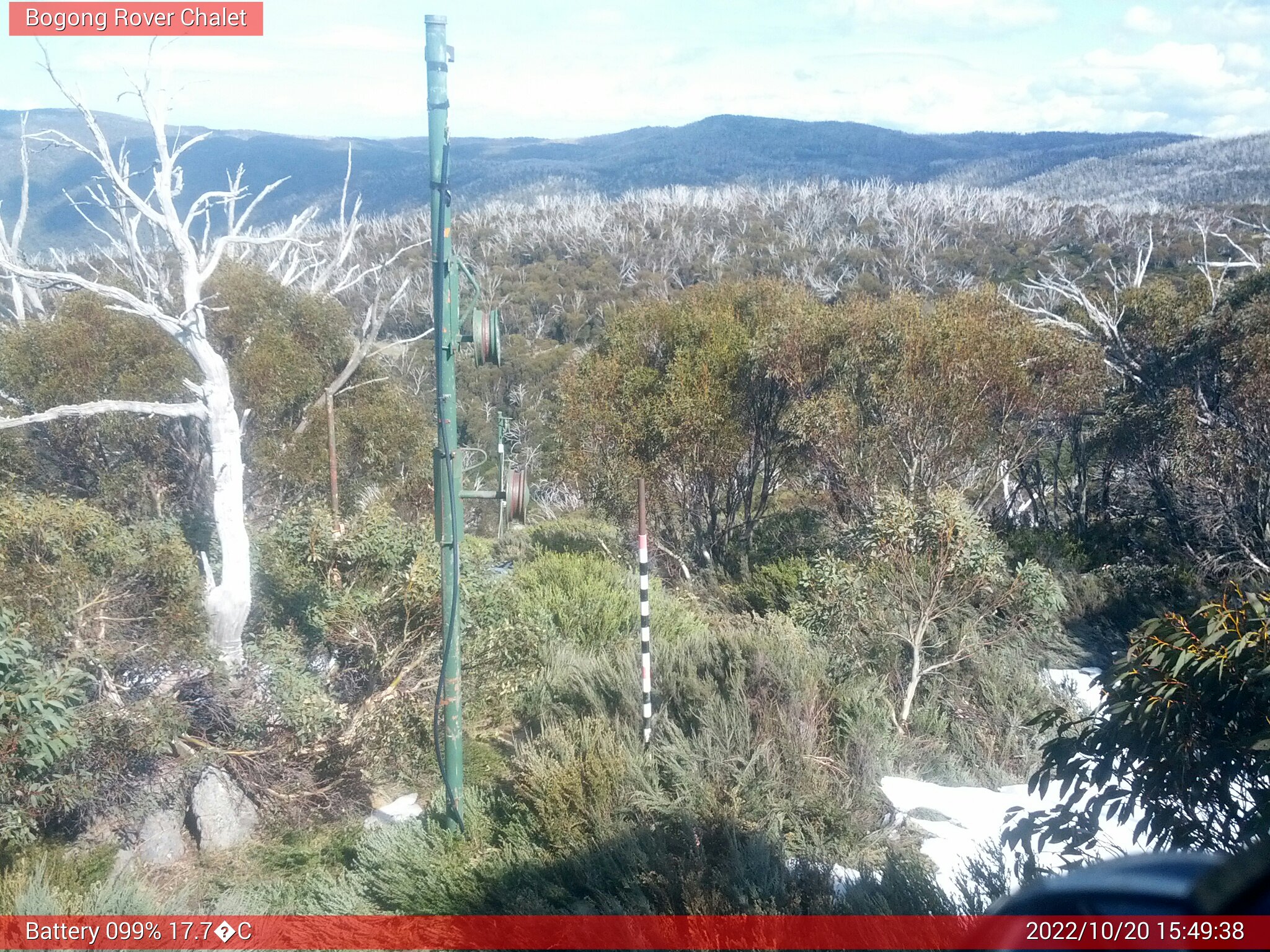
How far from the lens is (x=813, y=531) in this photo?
41.0ft

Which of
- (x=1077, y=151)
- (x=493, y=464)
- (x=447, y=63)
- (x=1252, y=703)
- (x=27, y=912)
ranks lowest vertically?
(x=493, y=464)

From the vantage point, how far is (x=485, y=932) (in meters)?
4.31

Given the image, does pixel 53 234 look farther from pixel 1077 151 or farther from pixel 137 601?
pixel 1077 151

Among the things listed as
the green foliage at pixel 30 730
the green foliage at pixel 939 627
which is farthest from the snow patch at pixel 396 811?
the green foliage at pixel 939 627

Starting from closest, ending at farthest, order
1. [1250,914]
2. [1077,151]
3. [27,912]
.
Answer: [1250,914], [27,912], [1077,151]

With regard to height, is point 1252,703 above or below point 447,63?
below

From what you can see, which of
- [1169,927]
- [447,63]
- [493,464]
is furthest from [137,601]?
[493,464]

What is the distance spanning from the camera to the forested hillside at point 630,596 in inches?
178

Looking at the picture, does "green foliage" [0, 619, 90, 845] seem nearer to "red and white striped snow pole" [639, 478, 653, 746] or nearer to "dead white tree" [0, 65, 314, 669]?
"dead white tree" [0, 65, 314, 669]

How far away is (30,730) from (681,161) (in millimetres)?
100809

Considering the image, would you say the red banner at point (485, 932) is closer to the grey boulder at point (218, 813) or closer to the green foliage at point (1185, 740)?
the green foliage at point (1185, 740)

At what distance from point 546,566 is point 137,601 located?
4.20m

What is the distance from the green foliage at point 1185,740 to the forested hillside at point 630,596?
2cm

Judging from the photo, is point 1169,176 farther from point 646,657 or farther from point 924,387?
point 646,657
